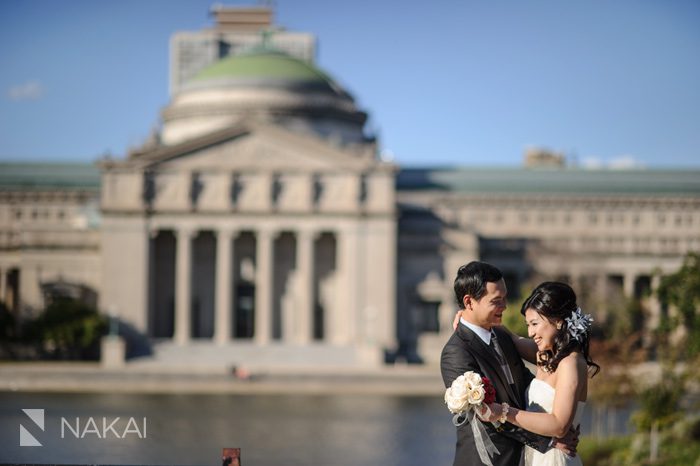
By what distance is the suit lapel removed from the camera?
11.8 meters

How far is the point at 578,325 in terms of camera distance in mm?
11500

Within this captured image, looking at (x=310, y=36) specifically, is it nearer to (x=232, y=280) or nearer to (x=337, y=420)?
(x=232, y=280)

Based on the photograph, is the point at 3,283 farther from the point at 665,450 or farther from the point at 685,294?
the point at 665,450

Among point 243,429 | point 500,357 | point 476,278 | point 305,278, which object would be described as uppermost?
point 476,278

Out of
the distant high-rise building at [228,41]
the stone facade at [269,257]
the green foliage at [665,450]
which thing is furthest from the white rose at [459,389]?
the distant high-rise building at [228,41]

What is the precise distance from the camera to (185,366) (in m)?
77.3

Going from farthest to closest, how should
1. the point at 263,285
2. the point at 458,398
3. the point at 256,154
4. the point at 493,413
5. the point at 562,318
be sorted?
1. the point at 256,154
2. the point at 263,285
3. the point at 562,318
4. the point at 493,413
5. the point at 458,398

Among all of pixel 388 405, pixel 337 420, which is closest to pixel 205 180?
pixel 388 405

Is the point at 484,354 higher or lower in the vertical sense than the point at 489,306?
lower

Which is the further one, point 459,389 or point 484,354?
point 484,354

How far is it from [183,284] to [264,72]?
986 inches

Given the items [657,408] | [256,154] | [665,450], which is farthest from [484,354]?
[256,154]

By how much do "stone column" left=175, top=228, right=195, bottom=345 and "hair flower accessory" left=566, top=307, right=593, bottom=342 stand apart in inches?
2935

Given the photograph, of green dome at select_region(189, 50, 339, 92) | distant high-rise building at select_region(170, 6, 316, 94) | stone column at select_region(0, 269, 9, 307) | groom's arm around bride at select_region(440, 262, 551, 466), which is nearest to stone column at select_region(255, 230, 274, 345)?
stone column at select_region(0, 269, 9, 307)
